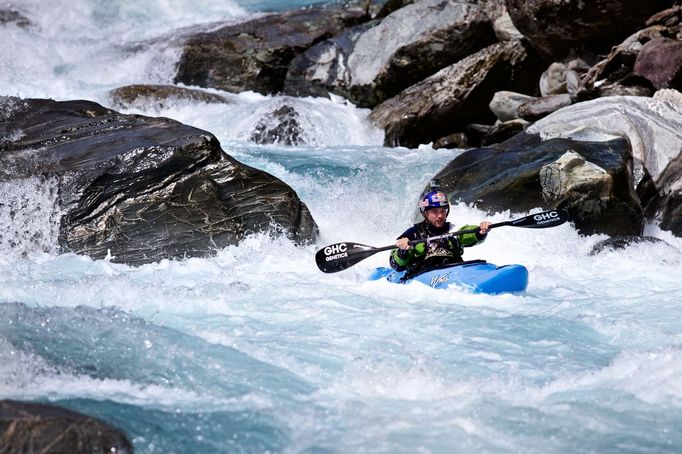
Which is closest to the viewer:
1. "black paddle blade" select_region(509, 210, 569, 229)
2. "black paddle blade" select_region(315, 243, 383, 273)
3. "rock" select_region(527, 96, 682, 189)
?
"black paddle blade" select_region(315, 243, 383, 273)

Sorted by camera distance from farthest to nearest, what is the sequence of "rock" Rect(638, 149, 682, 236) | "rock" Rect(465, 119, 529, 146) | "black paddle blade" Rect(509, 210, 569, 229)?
"rock" Rect(465, 119, 529, 146)
"rock" Rect(638, 149, 682, 236)
"black paddle blade" Rect(509, 210, 569, 229)

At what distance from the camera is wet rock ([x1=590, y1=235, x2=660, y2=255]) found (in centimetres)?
801

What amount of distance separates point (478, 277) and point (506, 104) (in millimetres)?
6749

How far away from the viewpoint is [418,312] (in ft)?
19.5

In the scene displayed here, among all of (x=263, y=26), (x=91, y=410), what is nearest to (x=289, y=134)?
(x=263, y=26)

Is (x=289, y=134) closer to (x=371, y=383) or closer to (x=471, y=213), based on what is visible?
(x=471, y=213)

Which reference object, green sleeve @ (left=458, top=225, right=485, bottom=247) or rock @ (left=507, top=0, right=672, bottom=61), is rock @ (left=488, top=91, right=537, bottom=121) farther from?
green sleeve @ (left=458, top=225, right=485, bottom=247)

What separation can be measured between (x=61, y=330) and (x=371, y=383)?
1776mm

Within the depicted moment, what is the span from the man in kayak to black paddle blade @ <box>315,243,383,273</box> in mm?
297

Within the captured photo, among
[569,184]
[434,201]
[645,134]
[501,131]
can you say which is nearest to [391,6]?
[501,131]

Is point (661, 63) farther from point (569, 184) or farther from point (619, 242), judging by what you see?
point (619, 242)

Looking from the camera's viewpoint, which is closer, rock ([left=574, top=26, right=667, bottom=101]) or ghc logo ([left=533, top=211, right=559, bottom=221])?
ghc logo ([left=533, top=211, right=559, bottom=221])

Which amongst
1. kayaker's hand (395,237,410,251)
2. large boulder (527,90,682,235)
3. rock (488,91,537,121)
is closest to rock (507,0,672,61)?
rock (488,91,537,121)

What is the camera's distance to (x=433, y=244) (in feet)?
22.5
